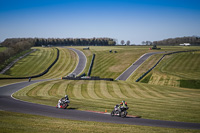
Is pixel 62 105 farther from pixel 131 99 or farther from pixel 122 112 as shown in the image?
pixel 131 99

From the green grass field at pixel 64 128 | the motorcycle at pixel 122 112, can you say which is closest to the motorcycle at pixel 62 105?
the motorcycle at pixel 122 112

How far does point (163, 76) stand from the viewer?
67.1 metres

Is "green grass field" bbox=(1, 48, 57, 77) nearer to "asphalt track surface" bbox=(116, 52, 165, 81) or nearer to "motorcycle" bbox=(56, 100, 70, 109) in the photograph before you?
"asphalt track surface" bbox=(116, 52, 165, 81)

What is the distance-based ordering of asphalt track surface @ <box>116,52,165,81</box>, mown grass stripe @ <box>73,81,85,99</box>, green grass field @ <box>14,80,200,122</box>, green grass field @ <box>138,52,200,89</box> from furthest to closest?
asphalt track surface @ <box>116,52,165,81</box> → green grass field @ <box>138,52,200,89</box> → mown grass stripe @ <box>73,81,85,99</box> → green grass field @ <box>14,80,200,122</box>

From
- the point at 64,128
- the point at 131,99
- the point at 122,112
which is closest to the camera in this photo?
the point at 64,128

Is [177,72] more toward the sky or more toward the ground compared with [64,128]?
more toward the ground

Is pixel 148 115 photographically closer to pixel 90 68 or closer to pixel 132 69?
pixel 132 69

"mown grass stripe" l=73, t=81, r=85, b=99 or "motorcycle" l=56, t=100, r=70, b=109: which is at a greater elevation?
"motorcycle" l=56, t=100, r=70, b=109

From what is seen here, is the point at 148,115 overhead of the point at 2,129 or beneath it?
beneath

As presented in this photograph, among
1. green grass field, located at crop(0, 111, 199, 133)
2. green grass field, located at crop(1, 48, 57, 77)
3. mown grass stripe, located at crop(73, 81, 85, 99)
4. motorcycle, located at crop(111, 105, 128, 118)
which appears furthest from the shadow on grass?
green grass field, located at crop(1, 48, 57, 77)

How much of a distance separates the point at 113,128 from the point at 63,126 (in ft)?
14.9

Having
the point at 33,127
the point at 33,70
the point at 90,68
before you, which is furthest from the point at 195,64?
the point at 33,127

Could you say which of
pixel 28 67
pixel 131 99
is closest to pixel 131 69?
pixel 131 99

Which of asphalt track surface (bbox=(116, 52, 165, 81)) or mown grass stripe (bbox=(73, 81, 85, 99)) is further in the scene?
asphalt track surface (bbox=(116, 52, 165, 81))
